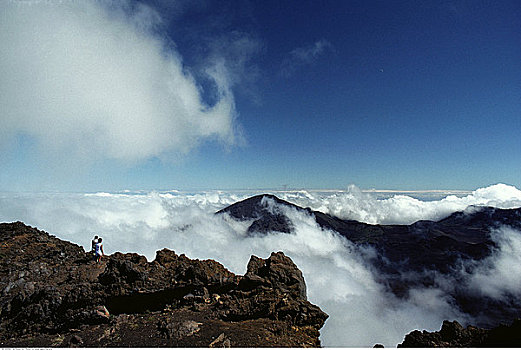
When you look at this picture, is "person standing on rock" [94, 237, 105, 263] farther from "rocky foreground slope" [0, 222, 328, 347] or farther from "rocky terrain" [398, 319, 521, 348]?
"rocky terrain" [398, 319, 521, 348]

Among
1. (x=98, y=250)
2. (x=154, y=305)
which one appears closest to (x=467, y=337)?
(x=154, y=305)

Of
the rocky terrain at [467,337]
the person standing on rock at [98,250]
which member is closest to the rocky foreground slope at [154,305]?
the person standing on rock at [98,250]

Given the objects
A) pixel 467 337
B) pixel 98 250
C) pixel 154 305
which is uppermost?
pixel 98 250

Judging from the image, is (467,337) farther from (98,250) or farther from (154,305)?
(98,250)

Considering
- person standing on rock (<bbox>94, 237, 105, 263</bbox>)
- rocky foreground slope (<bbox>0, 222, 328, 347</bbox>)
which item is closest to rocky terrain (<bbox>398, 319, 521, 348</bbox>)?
rocky foreground slope (<bbox>0, 222, 328, 347</bbox>)

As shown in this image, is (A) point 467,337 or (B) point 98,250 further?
(B) point 98,250

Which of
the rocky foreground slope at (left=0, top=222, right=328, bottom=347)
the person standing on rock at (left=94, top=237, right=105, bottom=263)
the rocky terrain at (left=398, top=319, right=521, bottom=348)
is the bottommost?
the rocky terrain at (left=398, top=319, right=521, bottom=348)

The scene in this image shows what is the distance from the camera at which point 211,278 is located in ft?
58.8

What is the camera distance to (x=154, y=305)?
15852mm

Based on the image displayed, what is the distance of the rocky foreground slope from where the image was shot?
12.3m

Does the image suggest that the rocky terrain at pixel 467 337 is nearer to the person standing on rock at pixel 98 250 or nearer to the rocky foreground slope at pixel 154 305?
the rocky foreground slope at pixel 154 305

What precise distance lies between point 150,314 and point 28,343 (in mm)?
5607

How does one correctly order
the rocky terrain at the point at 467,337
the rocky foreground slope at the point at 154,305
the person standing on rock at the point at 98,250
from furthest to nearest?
the person standing on rock at the point at 98,250, the rocky foreground slope at the point at 154,305, the rocky terrain at the point at 467,337

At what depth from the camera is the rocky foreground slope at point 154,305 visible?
40.4ft
